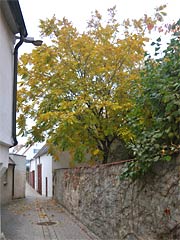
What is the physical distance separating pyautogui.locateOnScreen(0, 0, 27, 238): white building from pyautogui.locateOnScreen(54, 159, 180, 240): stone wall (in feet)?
7.98

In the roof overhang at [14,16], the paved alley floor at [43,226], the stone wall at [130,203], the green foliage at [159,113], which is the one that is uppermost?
the roof overhang at [14,16]

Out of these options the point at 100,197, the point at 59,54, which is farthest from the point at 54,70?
the point at 100,197

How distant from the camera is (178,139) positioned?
503cm

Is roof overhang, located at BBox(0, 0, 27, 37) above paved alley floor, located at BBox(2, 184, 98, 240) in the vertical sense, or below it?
above

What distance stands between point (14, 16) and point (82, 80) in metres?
6.41

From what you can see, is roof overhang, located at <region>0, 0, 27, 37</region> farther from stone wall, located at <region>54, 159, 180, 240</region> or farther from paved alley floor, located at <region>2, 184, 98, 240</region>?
paved alley floor, located at <region>2, 184, 98, 240</region>

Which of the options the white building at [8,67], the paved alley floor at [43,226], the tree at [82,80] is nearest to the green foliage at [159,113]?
the white building at [8,67]

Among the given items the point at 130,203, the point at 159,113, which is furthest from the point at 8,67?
the point at 130,203

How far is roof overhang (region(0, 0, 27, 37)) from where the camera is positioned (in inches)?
228

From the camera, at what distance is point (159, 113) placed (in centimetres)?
550

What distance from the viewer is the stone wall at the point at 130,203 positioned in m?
4.89

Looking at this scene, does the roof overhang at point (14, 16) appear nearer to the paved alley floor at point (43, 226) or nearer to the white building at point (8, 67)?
the white building at point (8, 67)

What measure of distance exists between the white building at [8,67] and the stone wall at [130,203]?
7.98 ft

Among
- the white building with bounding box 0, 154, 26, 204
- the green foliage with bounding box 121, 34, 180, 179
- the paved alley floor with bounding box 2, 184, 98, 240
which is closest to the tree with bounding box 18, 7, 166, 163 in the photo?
the paved alley floor with bounding box 2, 184, 98, 240
